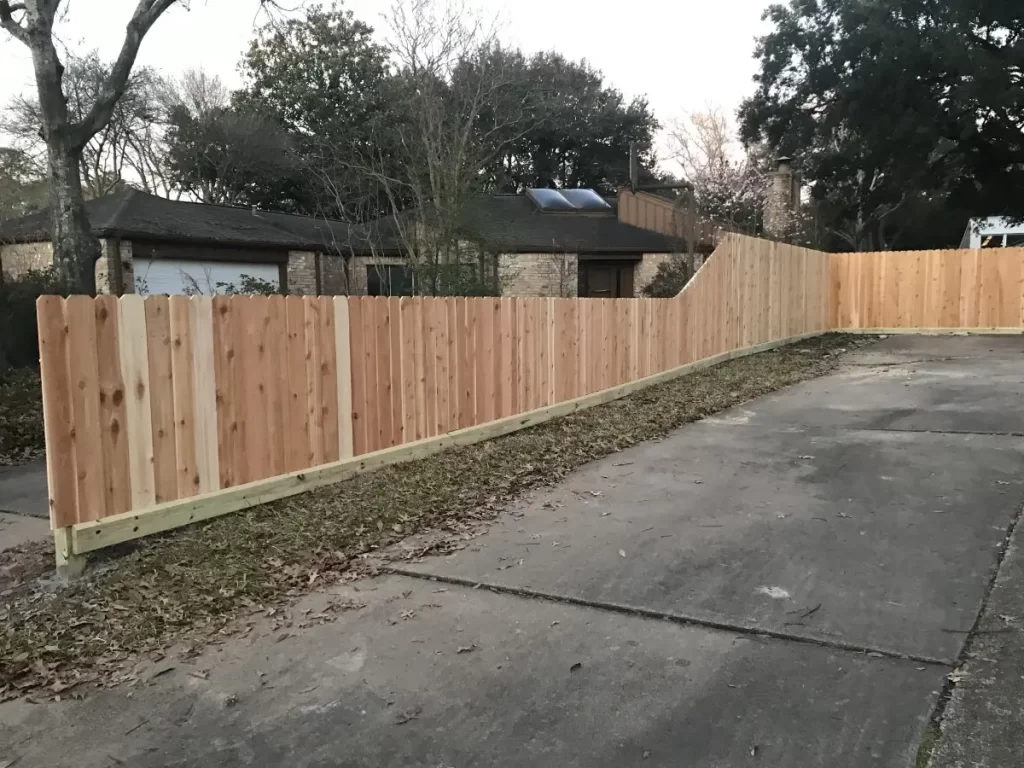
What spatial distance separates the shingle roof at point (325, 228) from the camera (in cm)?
1681

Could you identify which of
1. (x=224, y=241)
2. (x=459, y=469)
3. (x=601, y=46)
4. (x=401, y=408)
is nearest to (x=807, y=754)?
(x=459, y=469)

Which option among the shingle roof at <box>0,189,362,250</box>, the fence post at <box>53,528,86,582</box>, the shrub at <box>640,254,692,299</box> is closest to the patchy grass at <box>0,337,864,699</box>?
the fence post at <box>53,528,86,582</box>

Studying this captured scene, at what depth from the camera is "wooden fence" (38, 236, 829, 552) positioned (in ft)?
13.6

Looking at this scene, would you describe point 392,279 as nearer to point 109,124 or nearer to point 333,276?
point 333,276

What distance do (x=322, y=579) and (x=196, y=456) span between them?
128cm

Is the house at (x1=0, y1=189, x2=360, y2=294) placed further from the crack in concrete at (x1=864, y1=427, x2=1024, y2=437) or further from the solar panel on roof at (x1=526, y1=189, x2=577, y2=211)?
Result: the crack in concrete at (x1=864, y1=427, x2=1024, y2=437)

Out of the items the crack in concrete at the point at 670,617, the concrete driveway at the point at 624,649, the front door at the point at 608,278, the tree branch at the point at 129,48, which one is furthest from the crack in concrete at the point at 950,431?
the front door at the point at 608,278

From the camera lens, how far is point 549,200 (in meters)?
24.7

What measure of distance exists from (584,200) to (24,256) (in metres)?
15.6

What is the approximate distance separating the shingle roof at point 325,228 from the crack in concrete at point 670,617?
1299 centimetres

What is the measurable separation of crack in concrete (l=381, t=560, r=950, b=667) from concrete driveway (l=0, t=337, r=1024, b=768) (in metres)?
0.01

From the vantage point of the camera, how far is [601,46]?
31.7m

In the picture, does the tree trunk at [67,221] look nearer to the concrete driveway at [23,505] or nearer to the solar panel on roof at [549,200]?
the concrete driveway at [23,505]

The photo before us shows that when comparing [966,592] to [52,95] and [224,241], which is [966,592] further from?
[224,241]
